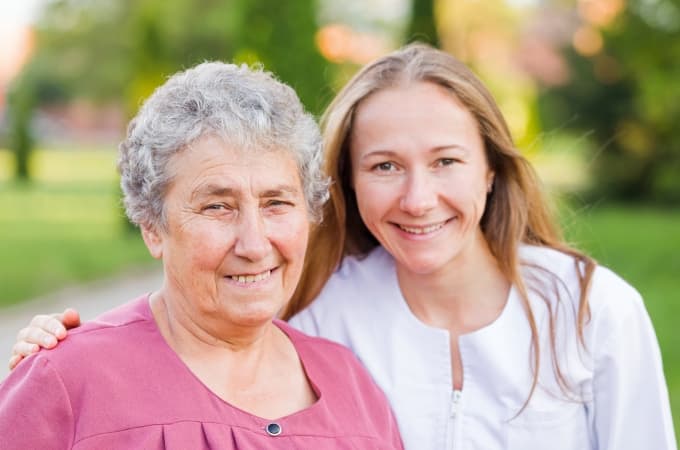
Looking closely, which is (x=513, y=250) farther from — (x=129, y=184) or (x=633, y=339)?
(x=129, y=184)

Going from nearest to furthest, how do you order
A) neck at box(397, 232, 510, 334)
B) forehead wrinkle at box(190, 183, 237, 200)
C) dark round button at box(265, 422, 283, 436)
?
forehead wrinkle at box(190, 183, 237, 200), dark round button at box(265, 422, 283, 436), neck at box(397, 232, 510, 334)

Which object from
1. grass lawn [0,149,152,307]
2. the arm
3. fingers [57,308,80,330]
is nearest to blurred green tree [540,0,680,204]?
grass lawn [0,149,152,307]

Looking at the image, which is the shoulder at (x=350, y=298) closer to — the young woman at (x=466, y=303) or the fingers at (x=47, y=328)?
the young woman at (x=466, y=303)

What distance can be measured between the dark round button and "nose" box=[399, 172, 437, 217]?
768 mm

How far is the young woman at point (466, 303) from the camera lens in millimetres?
2785

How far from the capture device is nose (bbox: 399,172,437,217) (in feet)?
9.05

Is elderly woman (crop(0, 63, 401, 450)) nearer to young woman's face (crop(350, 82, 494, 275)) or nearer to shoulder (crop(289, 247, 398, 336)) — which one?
young woman's face (crop(350, 82, 494, 275))

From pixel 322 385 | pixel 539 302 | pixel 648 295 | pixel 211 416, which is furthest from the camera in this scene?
pixel 648 295

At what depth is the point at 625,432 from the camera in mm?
2752

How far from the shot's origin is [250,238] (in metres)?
2.32

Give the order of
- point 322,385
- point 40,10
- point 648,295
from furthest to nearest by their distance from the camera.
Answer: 1. point 40,10
2. point 648,295
3. point 322,385

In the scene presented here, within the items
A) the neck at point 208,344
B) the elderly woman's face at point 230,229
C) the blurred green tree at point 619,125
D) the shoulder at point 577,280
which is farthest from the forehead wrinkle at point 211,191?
the blurred green tree at point 619,125

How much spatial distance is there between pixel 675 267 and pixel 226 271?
32.5 feet

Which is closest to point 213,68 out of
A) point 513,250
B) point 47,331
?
point 47,331
